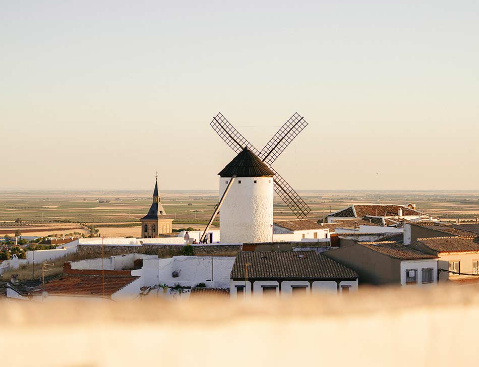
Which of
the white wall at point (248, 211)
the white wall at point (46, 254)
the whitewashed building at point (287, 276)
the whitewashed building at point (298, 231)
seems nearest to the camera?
the whitewashed building at point (287, 276)

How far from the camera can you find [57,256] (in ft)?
66.8

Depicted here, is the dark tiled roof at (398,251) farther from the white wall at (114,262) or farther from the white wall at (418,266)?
the white wall at (114,262)

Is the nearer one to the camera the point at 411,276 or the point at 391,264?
the point at 411,276

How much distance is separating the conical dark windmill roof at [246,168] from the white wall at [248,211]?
179 millimetres

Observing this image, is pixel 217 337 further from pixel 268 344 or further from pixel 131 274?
pixel 131 274

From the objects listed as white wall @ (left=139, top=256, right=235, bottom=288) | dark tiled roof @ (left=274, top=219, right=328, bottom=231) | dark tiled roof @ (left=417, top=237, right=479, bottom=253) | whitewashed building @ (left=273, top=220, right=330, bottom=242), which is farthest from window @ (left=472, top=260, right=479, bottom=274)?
dark tiled roof @ (left=274, top=219, right=328, bottom=231)

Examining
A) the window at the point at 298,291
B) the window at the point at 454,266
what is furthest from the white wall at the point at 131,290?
the window at the point at 454,266

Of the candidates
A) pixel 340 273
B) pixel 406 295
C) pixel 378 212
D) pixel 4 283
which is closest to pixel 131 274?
pixel 4 283

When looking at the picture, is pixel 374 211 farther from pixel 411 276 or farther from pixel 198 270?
pixel 411 276

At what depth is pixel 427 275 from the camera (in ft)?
45.6

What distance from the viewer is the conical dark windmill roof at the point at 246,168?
21.6m

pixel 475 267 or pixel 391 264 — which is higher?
pixel 391 264

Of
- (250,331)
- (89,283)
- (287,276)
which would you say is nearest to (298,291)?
(250,331)

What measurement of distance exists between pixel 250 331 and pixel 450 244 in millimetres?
13514
